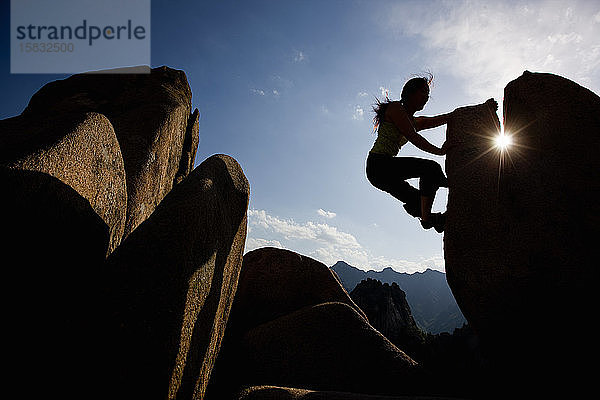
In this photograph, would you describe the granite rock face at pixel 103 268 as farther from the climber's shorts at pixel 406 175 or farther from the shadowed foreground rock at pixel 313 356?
the climber's shorts at pixel 406 175

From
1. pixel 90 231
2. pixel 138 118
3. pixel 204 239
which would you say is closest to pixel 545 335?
pixel 204 239

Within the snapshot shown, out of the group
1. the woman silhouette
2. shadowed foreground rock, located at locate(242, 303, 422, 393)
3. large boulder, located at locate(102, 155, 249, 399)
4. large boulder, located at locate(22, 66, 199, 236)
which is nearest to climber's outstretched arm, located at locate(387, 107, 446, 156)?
the woman silhouette

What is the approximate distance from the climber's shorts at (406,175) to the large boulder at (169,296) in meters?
2.97

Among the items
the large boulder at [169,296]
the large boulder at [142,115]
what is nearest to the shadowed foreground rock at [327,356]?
the large boulder at [169,296]

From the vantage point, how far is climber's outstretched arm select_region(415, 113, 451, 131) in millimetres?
5883

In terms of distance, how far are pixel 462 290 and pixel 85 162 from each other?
6055mm

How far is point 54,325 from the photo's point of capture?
2.96m

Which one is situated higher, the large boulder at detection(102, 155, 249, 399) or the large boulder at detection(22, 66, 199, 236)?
the large boulder at detection(22, 66, 199, 236)

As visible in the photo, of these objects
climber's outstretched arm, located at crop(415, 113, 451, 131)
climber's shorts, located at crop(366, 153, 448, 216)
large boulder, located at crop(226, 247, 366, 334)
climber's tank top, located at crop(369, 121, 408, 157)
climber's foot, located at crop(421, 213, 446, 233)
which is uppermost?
climber's outstretched arm, located at crop(415, 113, 451, 131)

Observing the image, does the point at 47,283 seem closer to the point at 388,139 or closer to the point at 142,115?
the point at 388,139

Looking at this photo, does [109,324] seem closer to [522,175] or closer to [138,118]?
[522,175]

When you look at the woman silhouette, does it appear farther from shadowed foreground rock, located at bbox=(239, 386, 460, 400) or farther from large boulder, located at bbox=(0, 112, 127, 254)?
large boulder, located at bbox=(0, 112, 127, 254)

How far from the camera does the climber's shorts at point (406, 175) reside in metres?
5.59

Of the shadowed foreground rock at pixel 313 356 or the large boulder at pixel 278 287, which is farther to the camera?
the large boulder at pixel 278 287
